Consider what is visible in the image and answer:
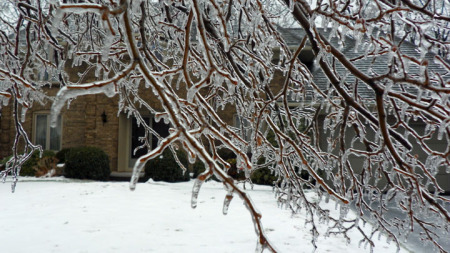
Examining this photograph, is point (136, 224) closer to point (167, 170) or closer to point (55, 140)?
point (167, 170)

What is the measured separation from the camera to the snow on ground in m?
4.41

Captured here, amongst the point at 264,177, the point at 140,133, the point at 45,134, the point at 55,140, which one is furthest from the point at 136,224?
the point at 45,134

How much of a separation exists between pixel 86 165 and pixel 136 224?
588 centimetres

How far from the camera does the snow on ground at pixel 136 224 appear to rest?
4410 mm

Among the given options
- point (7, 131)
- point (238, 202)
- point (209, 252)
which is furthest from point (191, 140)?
point (7, 131)

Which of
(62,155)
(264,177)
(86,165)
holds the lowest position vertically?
(264,177)

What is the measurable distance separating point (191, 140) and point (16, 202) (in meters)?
7.23

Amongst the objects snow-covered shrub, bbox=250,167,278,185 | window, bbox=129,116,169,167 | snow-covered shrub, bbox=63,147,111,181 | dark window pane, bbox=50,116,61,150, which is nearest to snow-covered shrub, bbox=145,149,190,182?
snow-covered shrub, bbox=63,147,111,181

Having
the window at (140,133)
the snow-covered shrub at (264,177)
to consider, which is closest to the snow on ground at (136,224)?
the snow-covered shrub at (264,177)

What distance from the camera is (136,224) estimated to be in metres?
5.34

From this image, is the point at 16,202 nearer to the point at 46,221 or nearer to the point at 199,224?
the point at 46,221

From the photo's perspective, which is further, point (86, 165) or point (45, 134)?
point (45, 134)

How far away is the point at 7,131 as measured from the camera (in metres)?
12.5

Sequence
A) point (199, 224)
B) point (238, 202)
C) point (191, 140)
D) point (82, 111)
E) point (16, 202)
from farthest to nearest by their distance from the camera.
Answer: point (82, 111), point (238, 202), point (16, 202), point (199, 224), point (191, 140)
